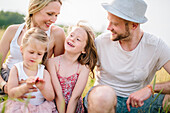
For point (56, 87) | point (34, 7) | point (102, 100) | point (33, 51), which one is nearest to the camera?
point (102, 100)

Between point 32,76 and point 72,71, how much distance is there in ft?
2.25

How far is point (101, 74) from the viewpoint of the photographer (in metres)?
3.50

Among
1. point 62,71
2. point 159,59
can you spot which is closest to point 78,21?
point 62,71

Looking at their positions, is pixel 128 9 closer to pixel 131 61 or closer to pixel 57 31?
pixel 131 61

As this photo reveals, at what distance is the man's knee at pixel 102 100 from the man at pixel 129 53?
654 millimetres

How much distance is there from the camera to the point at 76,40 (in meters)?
3.19

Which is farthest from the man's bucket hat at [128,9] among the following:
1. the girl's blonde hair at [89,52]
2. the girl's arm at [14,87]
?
the girl's arm at [14,87]

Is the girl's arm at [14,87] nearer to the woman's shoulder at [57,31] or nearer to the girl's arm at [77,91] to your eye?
the girl's arm at [77,91]

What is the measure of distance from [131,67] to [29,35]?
1513 millimetres

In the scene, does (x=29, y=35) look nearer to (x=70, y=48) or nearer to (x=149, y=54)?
(x=70, y=48)

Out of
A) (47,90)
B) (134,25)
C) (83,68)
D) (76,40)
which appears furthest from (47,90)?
(134,25)

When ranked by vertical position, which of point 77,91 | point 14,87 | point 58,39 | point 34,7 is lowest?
point 77,91

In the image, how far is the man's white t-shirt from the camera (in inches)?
131

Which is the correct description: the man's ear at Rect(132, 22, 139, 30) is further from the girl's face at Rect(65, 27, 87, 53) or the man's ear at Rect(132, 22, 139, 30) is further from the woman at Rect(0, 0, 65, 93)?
the woman at Rect(0, 0, 65, 93)
